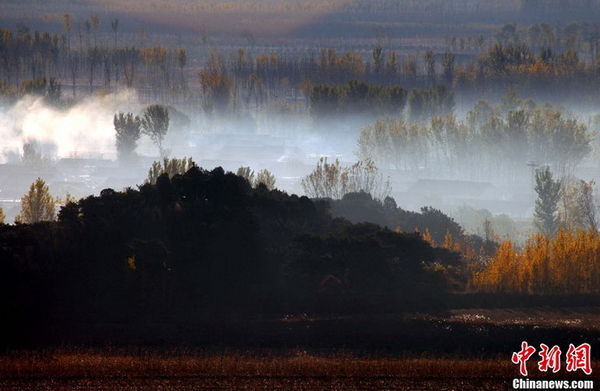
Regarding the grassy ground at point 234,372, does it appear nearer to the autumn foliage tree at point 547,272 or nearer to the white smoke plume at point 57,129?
the autumn foliage tree at point 547,272

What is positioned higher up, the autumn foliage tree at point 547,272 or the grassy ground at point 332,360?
the autumn foliage tree at point 547,272

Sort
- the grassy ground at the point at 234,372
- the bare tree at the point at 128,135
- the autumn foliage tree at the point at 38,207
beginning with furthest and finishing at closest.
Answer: the bare tree at the point at 128,135
the autumn foliage tree at the point at 38,207
the grassy ground at the point at 234,372

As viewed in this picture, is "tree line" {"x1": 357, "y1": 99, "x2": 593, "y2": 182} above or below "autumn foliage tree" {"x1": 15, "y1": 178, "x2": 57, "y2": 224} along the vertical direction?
above

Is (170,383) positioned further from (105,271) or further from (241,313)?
(105,271)

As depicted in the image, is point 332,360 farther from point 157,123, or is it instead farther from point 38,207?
point 157,123

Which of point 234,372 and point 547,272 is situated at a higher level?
point 547,272

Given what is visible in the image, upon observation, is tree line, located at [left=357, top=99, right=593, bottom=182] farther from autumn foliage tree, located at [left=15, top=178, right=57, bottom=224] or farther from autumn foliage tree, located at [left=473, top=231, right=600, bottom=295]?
autumn foliage tree, located at [left=473, top=231, right=600, bottom=295]

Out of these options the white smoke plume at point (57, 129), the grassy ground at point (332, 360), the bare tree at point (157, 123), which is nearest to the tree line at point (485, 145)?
the bare tree at point (157, 123)

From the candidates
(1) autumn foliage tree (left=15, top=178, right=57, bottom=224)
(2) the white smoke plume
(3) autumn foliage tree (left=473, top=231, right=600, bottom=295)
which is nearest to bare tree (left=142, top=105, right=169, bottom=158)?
(2) the white smoke plume

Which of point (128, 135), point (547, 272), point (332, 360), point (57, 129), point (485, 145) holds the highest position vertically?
point (57, 129)

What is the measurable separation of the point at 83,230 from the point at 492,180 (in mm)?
46406

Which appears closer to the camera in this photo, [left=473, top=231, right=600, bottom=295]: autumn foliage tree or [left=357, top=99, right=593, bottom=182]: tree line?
[left=473, top=231, right=600, bottom=295]: autumn foliage tree

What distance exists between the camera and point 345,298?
30031mm

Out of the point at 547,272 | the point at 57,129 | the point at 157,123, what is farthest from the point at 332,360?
the point at 57,129
